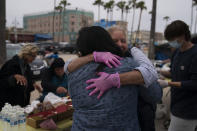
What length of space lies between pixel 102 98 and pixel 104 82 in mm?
101

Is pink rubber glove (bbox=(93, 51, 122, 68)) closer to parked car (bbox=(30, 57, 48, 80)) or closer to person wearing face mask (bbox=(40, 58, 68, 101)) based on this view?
person wearing face mask (bbox=(40, 58, 68, 101))

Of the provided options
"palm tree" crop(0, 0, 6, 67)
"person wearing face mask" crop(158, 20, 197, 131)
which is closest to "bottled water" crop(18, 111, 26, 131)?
"person wearing face mask" crop(158, 20, 197, 131)

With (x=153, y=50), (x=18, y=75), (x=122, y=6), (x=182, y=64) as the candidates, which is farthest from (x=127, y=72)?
(x=122, y=6)

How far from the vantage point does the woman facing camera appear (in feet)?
3.85

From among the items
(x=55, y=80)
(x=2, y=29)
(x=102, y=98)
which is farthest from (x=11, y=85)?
(x=2, y=29)

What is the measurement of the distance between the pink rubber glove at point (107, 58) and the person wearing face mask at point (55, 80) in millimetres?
2084

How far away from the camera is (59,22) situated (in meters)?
63.7

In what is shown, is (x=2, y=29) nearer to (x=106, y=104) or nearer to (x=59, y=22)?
(x=106, y=104)

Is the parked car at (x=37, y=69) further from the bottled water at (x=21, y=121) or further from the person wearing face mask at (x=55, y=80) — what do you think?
the bottled water at (x=21, y=121)

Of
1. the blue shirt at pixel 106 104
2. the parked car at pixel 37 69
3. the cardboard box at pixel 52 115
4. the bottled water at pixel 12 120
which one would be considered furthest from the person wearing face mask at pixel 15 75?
the parked car at pixel 37 69

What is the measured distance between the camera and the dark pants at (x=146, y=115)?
1347 millimetres

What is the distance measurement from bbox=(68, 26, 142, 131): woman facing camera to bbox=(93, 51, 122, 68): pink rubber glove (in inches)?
1.1

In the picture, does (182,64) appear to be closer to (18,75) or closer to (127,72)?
(127,72)

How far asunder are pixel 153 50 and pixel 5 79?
11.9 metres
